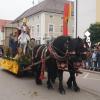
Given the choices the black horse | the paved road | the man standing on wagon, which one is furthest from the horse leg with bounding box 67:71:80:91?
the man standing on wagon

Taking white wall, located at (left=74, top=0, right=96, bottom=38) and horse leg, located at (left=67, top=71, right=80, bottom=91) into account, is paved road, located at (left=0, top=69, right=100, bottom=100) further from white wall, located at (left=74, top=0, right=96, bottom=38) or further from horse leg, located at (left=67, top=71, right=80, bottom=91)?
white wall, located at (left=74, top=0, right=96, bottom=38)

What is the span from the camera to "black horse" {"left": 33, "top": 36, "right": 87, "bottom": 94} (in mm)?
9547

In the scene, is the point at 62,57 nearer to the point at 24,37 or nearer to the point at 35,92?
the point at 35,92

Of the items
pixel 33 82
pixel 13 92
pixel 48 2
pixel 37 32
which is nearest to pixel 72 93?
pixel 13 92

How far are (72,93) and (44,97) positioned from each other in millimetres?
1036

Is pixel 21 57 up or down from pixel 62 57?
down

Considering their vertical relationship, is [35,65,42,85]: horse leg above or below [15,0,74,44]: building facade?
below

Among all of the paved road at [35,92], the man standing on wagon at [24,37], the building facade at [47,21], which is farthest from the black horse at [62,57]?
the building facade at [47,21]

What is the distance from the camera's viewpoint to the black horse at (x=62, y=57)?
9.55m

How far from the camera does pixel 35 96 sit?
9.41m

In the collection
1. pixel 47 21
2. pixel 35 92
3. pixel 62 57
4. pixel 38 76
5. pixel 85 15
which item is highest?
pixel 47 21

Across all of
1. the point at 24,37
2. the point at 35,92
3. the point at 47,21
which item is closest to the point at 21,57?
the point at 24,37

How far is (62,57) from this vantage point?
32.1 ft

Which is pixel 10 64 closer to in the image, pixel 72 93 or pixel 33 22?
pixel 72 93
